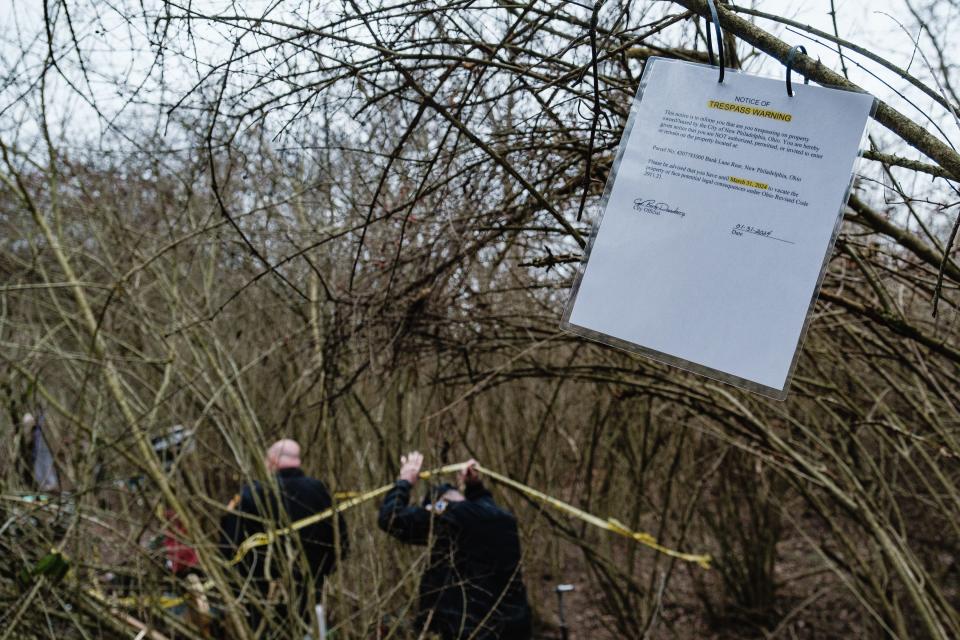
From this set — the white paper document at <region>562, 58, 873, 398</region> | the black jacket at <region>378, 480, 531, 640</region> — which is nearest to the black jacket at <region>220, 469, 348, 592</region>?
the black jacket at <region>378, 480, 531, 640</region>

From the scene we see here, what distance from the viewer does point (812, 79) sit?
135 cm

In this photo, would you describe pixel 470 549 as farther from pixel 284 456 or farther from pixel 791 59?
pixel 791 59

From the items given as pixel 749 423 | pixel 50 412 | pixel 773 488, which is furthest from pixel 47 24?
pixel 773 488

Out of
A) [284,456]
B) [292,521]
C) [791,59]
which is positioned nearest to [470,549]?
[292,521]

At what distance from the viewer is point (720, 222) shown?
135 centimetres

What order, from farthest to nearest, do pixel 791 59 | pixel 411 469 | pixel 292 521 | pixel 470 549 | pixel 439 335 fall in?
1. pixel 292 521
2. pixel 411 469
3. pixel 470 549
4. pixel 439 335
5. pixel 791 59

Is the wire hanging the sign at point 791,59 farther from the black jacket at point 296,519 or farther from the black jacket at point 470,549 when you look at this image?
the black jacket at point 296,519

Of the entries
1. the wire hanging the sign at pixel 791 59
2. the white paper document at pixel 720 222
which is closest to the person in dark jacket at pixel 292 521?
the white paper document at pixel 720 222

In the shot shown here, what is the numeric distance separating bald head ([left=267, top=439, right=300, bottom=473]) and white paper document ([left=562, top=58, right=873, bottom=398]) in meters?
3.83

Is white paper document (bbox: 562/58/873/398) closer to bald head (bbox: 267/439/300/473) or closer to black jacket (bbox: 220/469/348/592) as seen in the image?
black jacket (bbox: 220/469/348/592)

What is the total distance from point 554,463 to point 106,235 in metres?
4.08

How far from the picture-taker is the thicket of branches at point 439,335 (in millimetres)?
2139
